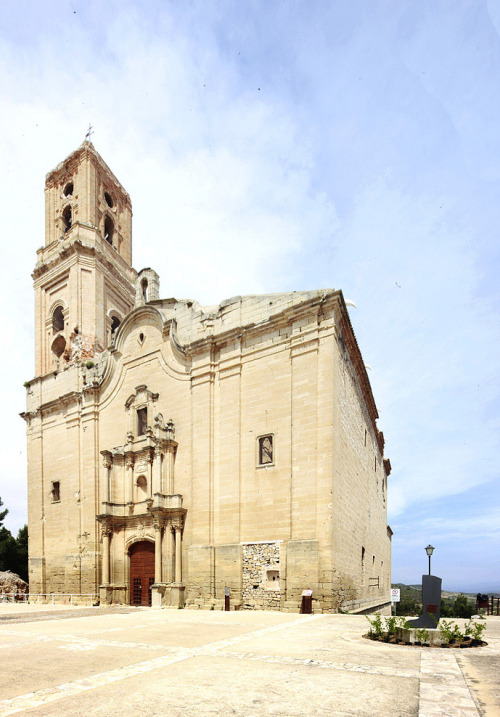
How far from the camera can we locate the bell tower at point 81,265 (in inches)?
1182

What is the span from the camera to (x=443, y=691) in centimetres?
558

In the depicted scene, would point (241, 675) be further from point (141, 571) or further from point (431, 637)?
point (141, 571)

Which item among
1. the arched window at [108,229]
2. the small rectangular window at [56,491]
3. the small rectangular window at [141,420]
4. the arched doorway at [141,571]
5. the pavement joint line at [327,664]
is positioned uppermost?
the arched window at [108,229]

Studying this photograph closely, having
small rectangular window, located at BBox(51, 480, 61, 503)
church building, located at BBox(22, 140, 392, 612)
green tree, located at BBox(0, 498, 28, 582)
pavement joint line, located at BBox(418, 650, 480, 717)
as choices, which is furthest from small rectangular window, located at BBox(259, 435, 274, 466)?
green tree, located at BBox(0, 498, 28, 582)

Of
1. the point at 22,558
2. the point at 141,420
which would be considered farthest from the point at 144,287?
the point at 22,558

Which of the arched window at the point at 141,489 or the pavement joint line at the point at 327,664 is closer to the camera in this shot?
the pavement joint line at the point at 327,664

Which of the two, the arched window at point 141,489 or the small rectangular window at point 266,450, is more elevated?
the small rectangular window at point 266,450

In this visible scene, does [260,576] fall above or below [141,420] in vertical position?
below

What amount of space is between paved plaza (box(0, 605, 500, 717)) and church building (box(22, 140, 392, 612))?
7060 millimetres

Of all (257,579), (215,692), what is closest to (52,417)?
(257,579)

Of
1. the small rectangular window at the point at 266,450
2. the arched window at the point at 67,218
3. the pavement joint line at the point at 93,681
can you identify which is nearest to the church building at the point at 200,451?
the small rectangular window at the point at 266,450

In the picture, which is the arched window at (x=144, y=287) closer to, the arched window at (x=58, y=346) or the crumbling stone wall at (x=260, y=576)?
the arched window at (x=58, y=346)

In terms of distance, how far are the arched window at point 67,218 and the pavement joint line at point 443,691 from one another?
3238 centimetres

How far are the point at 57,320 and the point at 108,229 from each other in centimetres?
726
